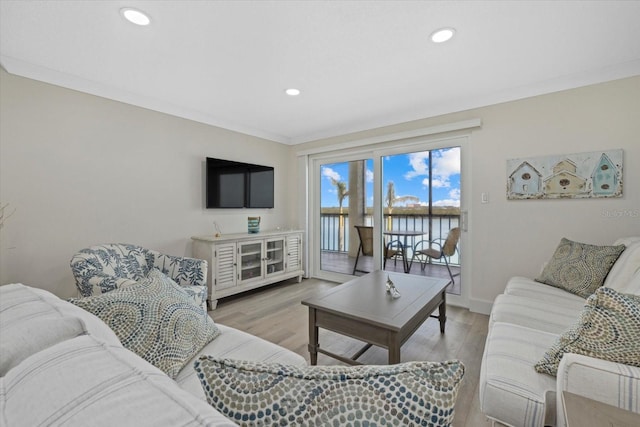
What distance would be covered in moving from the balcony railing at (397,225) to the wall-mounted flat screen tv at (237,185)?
99 cm

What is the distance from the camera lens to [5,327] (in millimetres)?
728

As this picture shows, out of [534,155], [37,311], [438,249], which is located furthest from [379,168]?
[37,311]

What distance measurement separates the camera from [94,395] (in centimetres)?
43

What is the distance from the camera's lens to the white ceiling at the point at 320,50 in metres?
→ 1.67

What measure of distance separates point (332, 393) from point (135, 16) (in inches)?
90.1

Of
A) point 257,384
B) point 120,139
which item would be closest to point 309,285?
point 120,139

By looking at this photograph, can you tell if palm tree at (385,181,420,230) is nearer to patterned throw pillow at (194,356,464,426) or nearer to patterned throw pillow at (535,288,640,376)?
patterned throw pillow at (535,288,640,376)

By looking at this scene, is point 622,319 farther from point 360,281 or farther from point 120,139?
point 120,139

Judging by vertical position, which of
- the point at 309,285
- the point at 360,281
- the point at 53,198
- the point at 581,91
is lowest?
the point at 309,285

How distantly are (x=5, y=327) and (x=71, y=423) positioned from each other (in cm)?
60

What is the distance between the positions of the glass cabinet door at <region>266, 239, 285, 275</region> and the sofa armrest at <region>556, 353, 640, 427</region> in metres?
3.23

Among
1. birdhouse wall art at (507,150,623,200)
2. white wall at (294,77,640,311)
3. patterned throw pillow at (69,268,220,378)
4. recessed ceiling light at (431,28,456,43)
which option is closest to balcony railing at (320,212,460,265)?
white wall at (294,77,640,311)

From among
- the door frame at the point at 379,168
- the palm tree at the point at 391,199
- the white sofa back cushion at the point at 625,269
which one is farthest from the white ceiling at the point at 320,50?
the white sofa back cushion at the point at 625,269

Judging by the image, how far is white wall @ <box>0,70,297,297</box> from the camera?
7.39 ft
